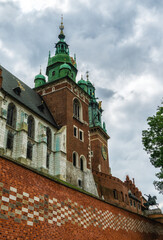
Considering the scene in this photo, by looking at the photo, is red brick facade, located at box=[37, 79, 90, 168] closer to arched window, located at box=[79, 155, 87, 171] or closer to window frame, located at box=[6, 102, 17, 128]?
arched window, located at box=[79, 155, 87, 171]

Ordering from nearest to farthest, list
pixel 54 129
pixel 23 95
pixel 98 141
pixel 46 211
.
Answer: pixel 46 211
pixel 23 95
pixel 54 129
pixel 98 141

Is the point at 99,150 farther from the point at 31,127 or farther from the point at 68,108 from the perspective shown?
the point at 31,127

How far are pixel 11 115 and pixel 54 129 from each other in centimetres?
716

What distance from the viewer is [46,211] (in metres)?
10.7

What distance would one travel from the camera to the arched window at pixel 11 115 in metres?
25.9

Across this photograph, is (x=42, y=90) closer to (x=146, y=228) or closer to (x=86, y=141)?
(x=86, y=141)

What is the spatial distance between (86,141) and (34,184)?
26.2 m

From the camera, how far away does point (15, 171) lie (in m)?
9.92

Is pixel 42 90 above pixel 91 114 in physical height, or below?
below

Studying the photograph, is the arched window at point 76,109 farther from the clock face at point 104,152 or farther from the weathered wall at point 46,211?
the weathered wall at point 46,211

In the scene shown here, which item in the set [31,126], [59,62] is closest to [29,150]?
[31,126]

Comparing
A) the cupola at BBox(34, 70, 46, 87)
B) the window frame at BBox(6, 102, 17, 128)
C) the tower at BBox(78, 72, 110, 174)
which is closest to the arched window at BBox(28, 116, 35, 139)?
the window frame at BBox(6, 102, 17, 128)

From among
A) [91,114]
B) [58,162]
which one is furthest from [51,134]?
[91,114]

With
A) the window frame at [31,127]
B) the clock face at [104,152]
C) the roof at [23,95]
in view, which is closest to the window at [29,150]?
the window frame at [31,127]
